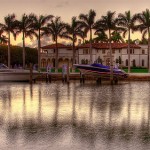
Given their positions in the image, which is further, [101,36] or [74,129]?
[101,36]

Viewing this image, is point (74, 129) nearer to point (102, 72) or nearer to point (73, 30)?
point (102, 72)

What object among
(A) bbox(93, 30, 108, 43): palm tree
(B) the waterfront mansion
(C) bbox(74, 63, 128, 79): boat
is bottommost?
(C) bbox(74, 63, 128, 79): boat

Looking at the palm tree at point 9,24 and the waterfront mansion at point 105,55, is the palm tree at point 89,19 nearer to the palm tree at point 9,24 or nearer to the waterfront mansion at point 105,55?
the palm tree at point 9,24

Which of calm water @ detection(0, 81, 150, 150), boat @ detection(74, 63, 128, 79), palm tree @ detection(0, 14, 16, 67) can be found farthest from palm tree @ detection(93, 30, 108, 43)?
calm water @ detection(0, 81, 150, 150)

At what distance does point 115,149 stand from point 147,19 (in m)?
78.8

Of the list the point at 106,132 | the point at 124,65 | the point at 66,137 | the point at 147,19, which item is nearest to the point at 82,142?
the point at 66,137

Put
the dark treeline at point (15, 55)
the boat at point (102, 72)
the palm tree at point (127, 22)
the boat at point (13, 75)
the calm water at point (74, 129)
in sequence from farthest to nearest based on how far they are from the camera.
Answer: the dark treeline at point (15, 55) < the palm tree at point (127, 22) < the boat at point (102, 72) < the boat at point (13, 75) < the calm water at point (74, 129)

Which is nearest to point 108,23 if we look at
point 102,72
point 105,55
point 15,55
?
point 102,72

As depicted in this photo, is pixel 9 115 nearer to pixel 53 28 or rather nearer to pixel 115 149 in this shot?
pixel 115 149

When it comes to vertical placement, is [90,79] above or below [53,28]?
below

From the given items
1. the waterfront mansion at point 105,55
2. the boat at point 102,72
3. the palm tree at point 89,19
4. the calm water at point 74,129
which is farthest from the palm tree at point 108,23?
the calm water at point 74,129

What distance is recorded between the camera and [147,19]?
89.6 m

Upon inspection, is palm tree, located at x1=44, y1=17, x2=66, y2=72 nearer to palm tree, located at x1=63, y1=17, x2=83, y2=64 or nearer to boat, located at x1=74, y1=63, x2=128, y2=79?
palm tree, located at x1=63, y1=17, x2=83, y2=64

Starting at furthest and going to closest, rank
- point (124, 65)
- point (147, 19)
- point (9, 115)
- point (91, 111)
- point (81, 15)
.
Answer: point (124, 65) → point (81, 15) → point (147, 19) → point (91, 111) → point (9, 115)
